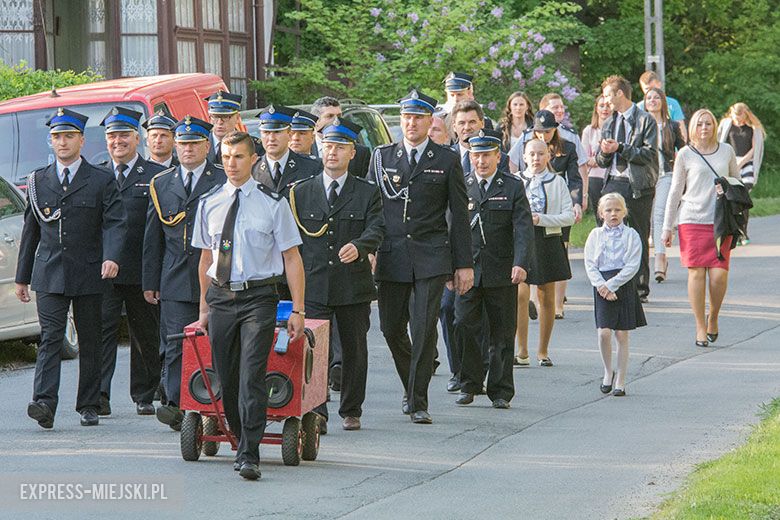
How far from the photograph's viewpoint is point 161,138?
38.3 ft

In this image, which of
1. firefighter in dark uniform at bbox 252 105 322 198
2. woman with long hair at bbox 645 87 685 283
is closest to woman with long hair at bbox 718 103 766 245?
woman with long hair at bbox 645 87 685 283

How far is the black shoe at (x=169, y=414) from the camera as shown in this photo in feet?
34.1

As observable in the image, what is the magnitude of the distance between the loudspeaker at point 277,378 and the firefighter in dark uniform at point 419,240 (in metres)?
1.46

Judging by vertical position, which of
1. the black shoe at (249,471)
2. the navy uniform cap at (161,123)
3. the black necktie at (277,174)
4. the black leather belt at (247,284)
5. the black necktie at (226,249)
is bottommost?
the black shoe at (249,471)

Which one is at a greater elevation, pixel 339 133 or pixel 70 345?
pixel 339 133

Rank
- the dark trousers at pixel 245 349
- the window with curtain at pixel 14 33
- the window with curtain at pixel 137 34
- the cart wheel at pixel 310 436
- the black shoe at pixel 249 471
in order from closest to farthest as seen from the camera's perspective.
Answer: the black shoe at pixel 249 471, the dark trousers at pixel 245 349, the cart wheel at pixel 310 436, the window with curtain at pixel 137 34, the window with curtain at pixel 14 33

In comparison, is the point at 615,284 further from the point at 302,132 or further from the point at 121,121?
the point at 121,121

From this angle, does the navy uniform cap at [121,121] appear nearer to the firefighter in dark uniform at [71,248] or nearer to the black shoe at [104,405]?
the firefighter in dark uniform at [71,248]

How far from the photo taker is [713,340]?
47.9ft

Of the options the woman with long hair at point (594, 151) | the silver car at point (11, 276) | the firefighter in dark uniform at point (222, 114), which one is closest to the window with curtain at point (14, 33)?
the woman with long hair at point (594, 151)

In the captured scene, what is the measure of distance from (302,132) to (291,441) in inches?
118

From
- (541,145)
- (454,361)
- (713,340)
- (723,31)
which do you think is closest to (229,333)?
(454,361)

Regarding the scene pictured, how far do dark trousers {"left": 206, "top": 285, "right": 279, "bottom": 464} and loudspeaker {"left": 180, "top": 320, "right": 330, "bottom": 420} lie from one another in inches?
5.7

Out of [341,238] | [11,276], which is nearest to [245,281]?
[341,238]
